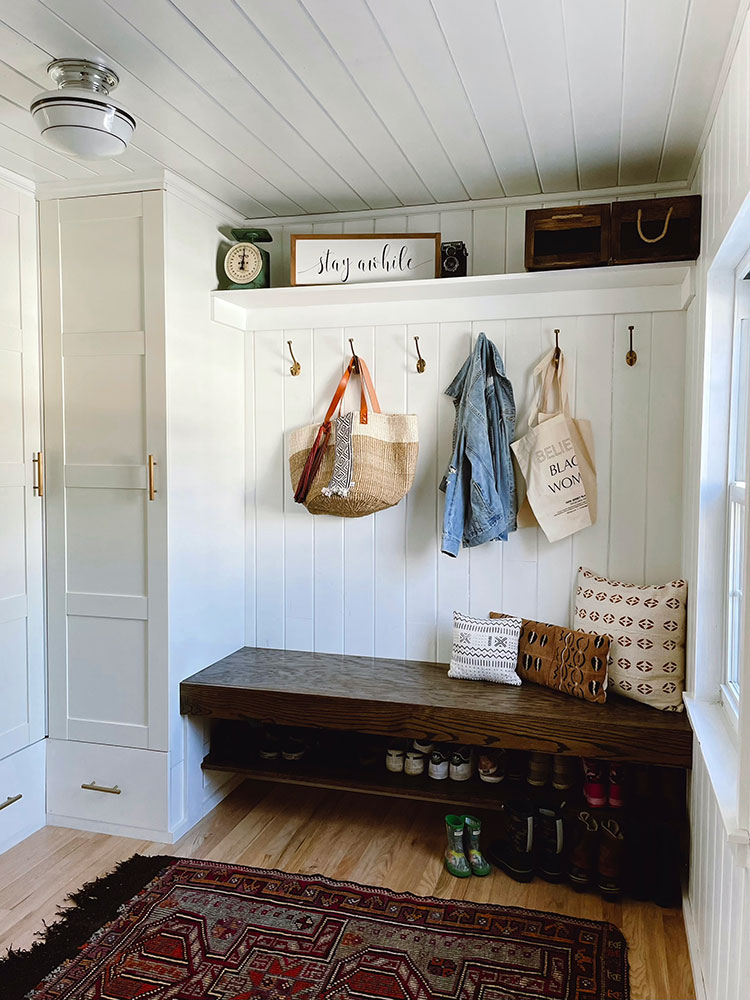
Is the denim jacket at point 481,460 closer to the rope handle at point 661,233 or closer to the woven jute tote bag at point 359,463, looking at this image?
the woven jute tote bag at point 359,463

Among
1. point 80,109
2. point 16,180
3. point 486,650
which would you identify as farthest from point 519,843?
point 16,180

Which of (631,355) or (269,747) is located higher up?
(631,355)

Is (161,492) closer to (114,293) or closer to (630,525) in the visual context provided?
(114,293)

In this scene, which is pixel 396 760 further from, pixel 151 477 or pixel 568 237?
pixel 568 237

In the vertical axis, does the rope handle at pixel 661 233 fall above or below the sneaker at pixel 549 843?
above

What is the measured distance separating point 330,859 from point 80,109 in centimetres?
243

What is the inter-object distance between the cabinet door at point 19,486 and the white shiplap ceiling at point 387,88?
0.80 ft

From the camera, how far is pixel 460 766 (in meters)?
2.86

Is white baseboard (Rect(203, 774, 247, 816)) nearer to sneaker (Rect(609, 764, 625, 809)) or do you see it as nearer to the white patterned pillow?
the white patterned pillow

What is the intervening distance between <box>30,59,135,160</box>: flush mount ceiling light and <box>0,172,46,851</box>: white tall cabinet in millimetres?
768

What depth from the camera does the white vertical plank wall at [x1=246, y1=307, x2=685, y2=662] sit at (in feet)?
9.37

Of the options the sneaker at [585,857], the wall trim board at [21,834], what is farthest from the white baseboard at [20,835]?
the sneaker at [585,857]

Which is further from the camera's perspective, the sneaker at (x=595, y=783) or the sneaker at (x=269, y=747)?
the sneaker at (x=269, y=747)

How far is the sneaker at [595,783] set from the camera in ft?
8.58
